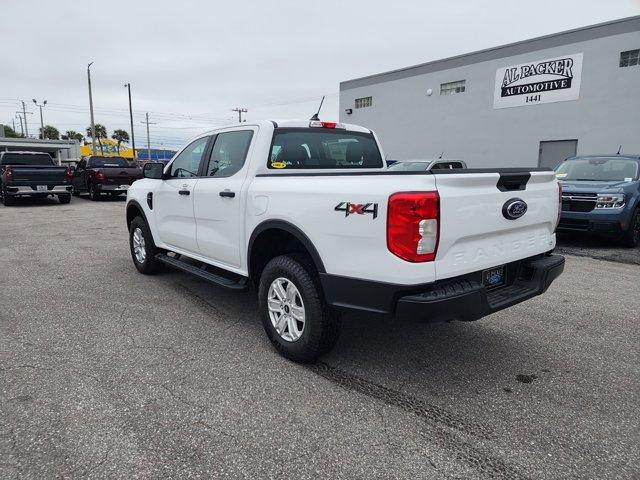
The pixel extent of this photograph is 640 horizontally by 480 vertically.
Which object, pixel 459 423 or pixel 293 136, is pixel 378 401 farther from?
pixel 293 136

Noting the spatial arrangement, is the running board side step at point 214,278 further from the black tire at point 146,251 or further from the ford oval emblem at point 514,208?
the ford oval emblem at point 514,208

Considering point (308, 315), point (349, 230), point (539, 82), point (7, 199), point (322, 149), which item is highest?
point (539, 82)

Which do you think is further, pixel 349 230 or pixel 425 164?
pixel 425 164

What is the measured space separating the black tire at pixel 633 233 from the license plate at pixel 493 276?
6.02 m

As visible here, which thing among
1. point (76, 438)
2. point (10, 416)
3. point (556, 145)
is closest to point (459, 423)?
point (76, 438)

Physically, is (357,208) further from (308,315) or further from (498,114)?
(498,114)

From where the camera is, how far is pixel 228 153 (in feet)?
14.0

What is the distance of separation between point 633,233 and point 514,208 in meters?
6.39

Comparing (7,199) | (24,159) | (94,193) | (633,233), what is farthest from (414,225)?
(24,159)

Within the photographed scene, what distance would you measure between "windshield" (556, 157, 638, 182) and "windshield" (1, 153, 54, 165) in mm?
17583

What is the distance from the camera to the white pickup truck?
2.63 meters

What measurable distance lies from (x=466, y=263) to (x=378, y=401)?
3.39 feet

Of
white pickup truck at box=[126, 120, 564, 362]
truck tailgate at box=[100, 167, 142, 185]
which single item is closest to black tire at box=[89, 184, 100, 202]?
truck tailgate at box=[100, 167, 142, 185]

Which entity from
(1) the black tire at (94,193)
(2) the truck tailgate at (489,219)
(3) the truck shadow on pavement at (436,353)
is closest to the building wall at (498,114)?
(1) the black tire at (94,193)
